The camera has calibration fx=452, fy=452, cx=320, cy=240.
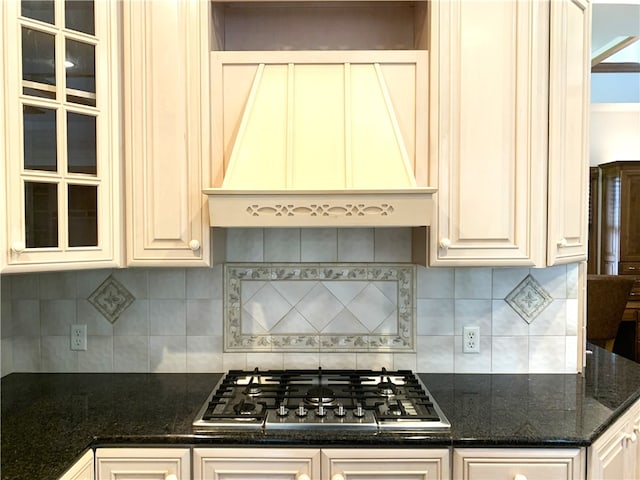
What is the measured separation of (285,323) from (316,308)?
0.15 meters

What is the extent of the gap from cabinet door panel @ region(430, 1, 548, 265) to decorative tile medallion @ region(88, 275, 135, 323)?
1357mm

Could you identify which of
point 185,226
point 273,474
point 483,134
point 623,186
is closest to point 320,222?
point 185,226

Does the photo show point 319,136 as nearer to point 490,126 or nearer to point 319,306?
point 490,126

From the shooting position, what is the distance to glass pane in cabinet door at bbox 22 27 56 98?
141 cm

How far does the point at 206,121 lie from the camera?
1.67 meters

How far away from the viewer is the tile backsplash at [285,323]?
2.00 meters

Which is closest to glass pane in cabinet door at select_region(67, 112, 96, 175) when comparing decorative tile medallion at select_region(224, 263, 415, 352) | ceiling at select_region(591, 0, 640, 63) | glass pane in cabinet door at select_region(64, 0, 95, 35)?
glass pane in cabinet door at select_region(64, 0, 95, 35)

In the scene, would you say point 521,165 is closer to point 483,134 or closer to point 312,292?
point 483,134

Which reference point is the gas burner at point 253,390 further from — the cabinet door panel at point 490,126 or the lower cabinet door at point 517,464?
the cabinet door panel at point 490,126

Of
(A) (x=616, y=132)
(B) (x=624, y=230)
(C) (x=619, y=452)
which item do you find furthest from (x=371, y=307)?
(A) (x=616, y=132)

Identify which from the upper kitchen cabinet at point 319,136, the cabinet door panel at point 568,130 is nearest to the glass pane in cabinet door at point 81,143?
the upper kitchen cabinet at point 319,136

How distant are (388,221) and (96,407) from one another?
123 centimetres

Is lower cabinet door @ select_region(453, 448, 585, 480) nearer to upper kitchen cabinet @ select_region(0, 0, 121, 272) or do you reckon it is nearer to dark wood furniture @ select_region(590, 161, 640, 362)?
upper kitchen cabinet @ select_region(0, 0, 121, 272)

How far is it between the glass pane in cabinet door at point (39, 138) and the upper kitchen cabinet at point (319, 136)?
1.71 feet
